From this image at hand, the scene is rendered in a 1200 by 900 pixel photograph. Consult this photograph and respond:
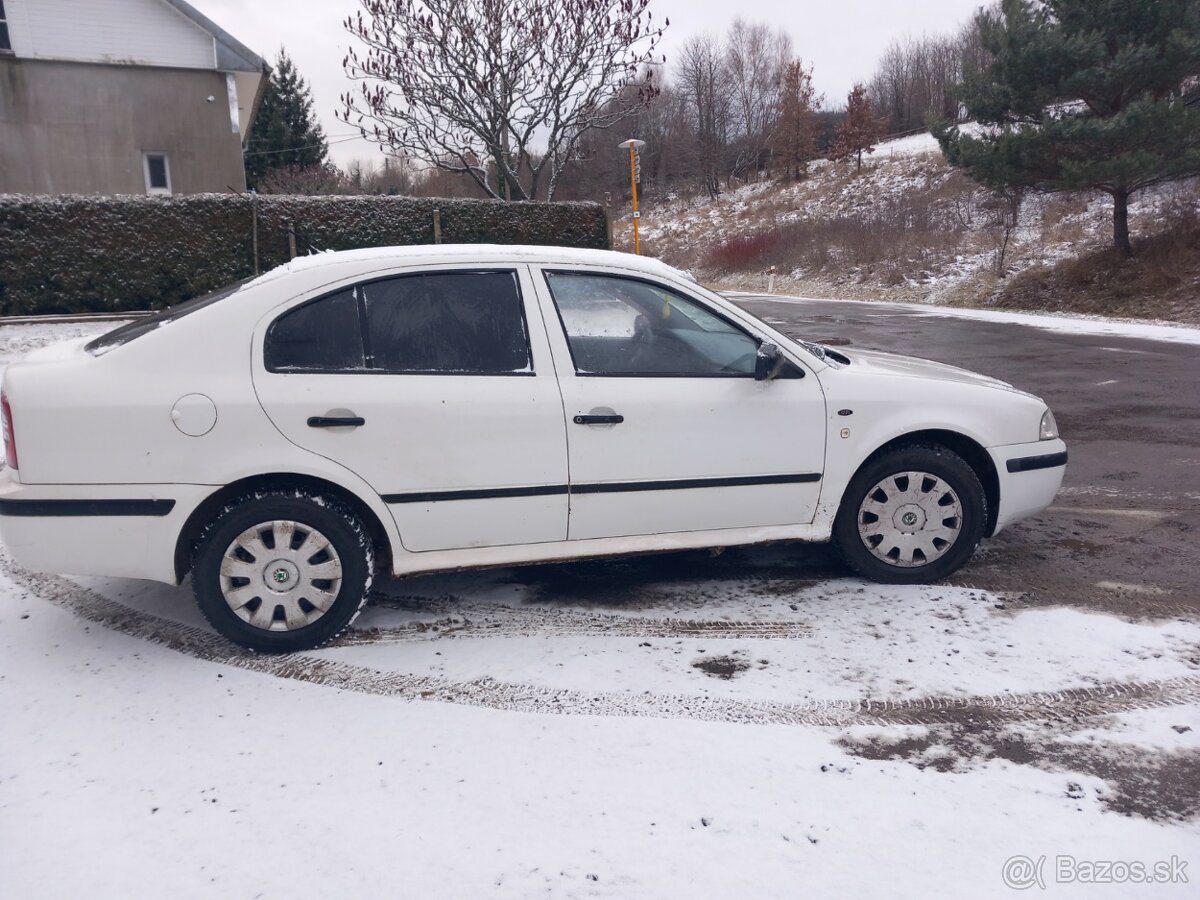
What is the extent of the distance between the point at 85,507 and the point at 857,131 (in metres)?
52.7

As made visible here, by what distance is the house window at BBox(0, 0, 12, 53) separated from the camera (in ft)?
63.1

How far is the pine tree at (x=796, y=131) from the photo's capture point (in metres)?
55.7

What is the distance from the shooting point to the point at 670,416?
3971 millimetres

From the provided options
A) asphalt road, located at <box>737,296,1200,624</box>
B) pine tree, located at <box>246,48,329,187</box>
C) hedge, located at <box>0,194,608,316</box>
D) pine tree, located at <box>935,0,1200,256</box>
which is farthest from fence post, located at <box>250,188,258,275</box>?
pine tree, located at <box>246,48,329,187</box>

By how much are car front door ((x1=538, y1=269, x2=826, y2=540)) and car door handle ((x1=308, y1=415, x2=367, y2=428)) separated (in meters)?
0.86

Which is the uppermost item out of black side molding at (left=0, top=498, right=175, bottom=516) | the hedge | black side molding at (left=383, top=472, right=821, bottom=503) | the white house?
the white house

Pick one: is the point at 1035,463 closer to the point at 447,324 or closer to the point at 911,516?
the point at 911,516

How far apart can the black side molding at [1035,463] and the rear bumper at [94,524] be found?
3666mm

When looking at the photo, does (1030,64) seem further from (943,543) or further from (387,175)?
(387,175)

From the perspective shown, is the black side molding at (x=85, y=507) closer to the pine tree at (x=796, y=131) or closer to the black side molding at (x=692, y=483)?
the black side molding at (x=692, y=483)

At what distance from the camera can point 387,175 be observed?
2202 inches

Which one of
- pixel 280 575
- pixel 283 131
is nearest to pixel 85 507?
pixel 280 575

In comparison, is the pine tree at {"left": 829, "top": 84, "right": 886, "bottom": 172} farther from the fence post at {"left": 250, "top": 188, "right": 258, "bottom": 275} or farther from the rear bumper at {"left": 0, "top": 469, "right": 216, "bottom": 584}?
the rear bumper at {"left": 0, "top": 469, "right": 216, "bottom": 584}

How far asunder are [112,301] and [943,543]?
15375mm
